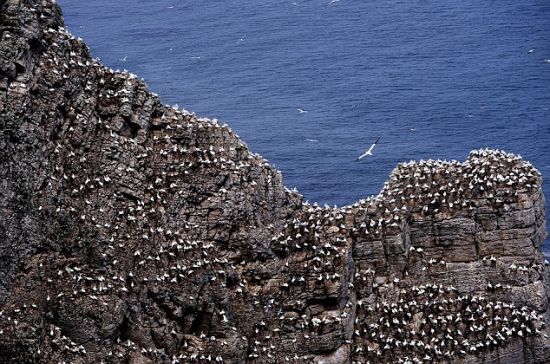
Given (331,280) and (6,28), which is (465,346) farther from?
(6,28)

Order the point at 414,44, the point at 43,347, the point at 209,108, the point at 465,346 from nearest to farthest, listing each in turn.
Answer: the point at 43,347, the point at 465,346, the point at 209,108, the point at 414,44

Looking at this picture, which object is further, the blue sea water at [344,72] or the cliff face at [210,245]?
the blue sea water at [344,72]

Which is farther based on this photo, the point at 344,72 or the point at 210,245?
the point at 344,72

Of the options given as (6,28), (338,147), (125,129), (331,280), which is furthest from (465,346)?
(338,147)

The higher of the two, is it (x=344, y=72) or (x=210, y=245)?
(x=344, y=72)
